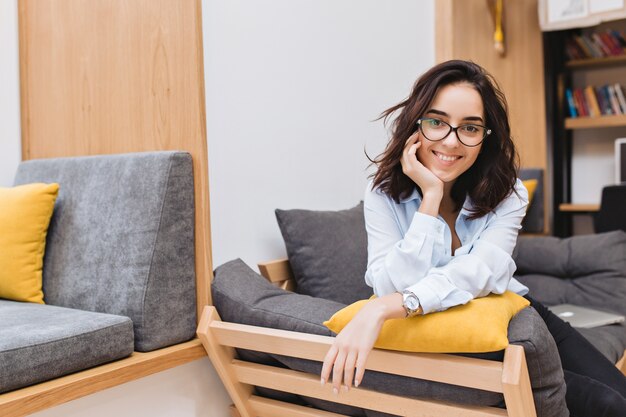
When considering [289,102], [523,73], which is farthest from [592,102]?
[289,102]

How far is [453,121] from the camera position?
1381 millimetres

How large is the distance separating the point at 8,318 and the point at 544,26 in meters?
3.32

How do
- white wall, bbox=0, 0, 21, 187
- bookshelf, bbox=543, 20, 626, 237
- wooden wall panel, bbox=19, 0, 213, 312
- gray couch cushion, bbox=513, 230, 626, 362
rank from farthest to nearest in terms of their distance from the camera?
bookshelf, bbox=543, 20, 626, 237, gray couch cushion, bbox=513, 230, 626, 362, white wall, bbox=0, 0, 21, 187, wooden wall panel, bbox=19, 0, 213, 312

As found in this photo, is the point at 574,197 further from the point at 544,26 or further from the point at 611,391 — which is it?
the point at 611,391

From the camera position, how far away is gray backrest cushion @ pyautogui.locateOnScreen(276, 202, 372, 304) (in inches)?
73.6

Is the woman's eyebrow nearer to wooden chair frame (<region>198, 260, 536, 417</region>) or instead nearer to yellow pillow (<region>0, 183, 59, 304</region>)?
wooden chair frame (<region>198, 260, 536, 417</region>)

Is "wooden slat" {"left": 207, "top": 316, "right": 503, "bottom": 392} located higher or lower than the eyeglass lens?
lower

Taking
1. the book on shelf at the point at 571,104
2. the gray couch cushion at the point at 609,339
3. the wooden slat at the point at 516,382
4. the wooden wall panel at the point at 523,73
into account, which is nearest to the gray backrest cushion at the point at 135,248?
the wooden slat at the point at 516,382

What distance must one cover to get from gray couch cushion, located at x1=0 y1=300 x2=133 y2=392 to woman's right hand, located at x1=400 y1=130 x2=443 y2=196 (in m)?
0.77

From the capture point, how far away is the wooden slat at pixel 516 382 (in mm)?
1054

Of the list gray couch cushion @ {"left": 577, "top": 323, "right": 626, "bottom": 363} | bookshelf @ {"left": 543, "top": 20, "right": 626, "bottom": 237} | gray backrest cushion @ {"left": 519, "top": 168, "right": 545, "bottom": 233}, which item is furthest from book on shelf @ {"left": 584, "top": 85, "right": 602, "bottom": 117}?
gray couch cushion @ {"left": 577, "top": 323, "right": 626, "bottom": 363}

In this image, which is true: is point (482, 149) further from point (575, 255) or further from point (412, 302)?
point (575, 255)

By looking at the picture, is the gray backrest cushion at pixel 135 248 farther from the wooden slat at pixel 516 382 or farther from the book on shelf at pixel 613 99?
the book on shelf at pixel 613 99

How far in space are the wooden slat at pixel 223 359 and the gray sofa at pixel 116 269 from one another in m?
0.07
